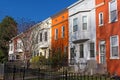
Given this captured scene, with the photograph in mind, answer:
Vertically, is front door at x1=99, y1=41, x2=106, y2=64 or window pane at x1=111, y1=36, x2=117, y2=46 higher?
window pane at x1=111, y1=36, x2=117, y2=46

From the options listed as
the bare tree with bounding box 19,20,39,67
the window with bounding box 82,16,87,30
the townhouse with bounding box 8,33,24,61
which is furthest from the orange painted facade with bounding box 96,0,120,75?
the townhouse with bounding box 8,33,24,61

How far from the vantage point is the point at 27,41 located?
4428 centimetres

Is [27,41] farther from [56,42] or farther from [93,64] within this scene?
[93,64]

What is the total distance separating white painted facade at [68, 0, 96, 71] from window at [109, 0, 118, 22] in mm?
3566

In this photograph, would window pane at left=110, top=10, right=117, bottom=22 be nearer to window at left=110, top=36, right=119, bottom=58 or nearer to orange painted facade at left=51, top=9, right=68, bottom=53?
window at left=110, top=36, right=119, bottom=58

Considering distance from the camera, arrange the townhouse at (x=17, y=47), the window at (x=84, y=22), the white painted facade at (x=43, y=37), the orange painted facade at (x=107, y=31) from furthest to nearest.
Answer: the townhouse at (x=17, y=47) < the white painted facade at (x=43, y=37) < the window at (x=84, y=22) < the orange painted facade at (x=107, y=31)

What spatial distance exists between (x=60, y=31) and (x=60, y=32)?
0.48 feet

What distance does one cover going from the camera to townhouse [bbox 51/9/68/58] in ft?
130

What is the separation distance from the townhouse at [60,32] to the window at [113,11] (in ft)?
39.4

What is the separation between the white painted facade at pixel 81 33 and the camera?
103 ft

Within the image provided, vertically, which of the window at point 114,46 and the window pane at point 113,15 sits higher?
the window pane at point 113,15

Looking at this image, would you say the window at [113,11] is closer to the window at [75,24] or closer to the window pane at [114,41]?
the window pane at [114,41]

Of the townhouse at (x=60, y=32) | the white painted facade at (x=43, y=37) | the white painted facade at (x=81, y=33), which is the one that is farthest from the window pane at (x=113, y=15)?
the white painted facade at (x=43, y=37)

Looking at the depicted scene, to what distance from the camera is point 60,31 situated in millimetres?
41938
